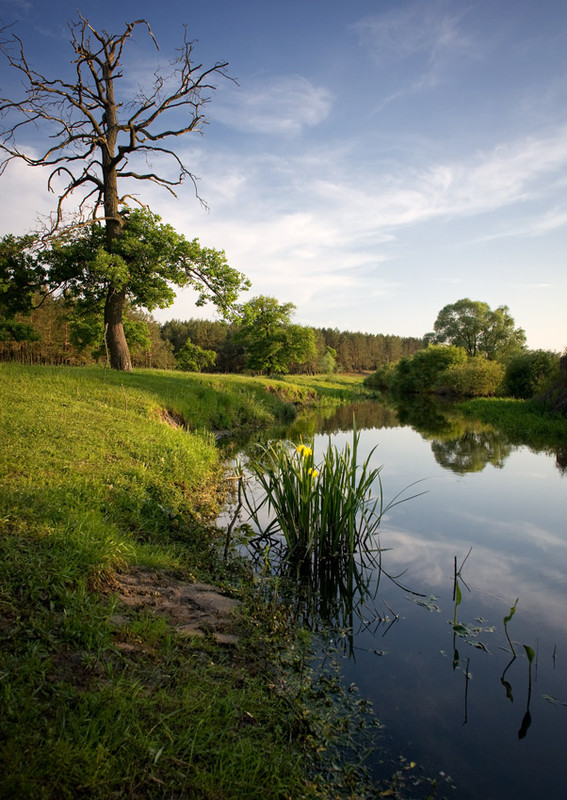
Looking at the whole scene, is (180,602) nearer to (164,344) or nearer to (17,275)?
(17,275)

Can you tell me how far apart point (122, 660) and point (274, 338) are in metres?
47.3

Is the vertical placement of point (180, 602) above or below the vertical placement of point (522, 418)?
below

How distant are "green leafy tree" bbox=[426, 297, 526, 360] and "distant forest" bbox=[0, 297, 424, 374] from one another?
19506 millimetres

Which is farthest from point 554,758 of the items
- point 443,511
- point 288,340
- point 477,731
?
point 288,340

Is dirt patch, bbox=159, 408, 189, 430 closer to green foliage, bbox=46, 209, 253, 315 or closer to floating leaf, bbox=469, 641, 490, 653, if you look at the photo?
green foliage, bbox=46, 209, 253, 315

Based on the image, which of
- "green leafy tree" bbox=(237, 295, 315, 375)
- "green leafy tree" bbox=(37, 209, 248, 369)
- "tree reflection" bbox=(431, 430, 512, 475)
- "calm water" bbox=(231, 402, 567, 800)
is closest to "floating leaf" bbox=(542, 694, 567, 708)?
"calm water" bbox=(231, 402, 567, 800)

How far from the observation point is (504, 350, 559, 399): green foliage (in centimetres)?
2872

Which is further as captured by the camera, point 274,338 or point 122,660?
point 274,338

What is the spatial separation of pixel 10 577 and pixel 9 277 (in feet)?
52.2

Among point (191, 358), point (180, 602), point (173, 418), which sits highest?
point (191, 358)

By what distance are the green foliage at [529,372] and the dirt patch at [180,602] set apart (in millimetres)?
28725

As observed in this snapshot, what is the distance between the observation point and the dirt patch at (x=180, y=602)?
346cm

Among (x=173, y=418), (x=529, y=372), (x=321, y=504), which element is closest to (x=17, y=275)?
(x=173, y=418)

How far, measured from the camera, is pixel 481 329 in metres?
57.0
